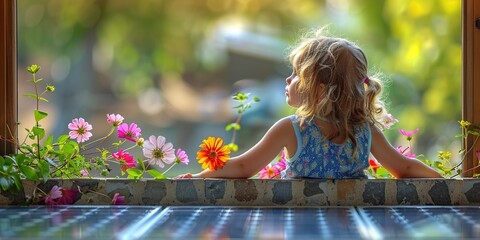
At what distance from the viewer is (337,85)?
1.90m

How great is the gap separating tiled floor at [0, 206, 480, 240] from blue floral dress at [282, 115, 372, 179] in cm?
13

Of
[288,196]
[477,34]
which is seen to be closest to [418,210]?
[288,196]

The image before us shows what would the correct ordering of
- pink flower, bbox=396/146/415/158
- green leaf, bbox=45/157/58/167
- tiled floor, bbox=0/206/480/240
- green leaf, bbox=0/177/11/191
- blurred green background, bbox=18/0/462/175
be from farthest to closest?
blurred green background, bbox=18/0/462/175, pink flower, bbox=396/146/415/158, green leaf, bbox=45/157/58/167, green leaf, bbox=0/177/11/191, tiled floor, bbox=0/206/480/240

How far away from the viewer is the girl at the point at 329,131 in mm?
1876

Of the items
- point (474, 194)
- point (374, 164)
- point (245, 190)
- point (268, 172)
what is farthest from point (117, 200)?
point (474, 194)

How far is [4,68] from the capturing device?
2.01 m

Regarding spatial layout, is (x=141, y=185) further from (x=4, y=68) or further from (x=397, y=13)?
(x=397, y=13)

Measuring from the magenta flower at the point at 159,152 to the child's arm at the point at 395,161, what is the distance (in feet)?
1.57

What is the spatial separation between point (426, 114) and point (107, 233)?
4.06 m

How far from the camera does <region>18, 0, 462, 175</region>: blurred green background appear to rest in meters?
4.93

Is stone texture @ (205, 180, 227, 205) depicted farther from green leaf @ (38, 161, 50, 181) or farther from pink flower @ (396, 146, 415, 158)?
pink flower @ (396, 146, 415, 158)

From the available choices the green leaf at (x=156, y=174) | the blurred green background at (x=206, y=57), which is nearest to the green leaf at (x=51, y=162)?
the green leaf at (x=156, y=174)

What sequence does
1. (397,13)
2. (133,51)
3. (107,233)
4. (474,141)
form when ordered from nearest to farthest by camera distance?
(107,233) → (474,141) → (397,13) → (133,51)

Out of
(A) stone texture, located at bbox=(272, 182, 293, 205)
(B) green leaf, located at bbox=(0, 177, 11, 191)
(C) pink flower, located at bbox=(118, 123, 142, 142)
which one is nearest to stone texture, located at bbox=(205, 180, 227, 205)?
(A) stone texture, located at bbox=(272, 182, 293, 205)
